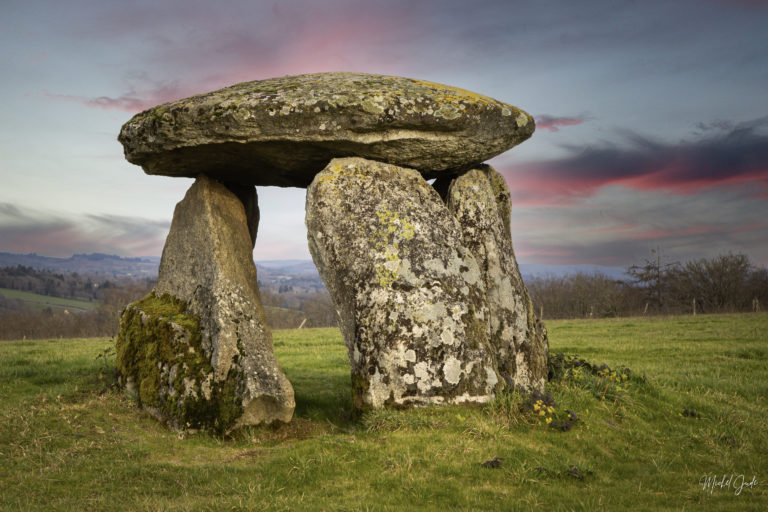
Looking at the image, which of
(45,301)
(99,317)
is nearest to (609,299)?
(99,317)

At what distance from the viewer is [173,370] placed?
8.61 metres

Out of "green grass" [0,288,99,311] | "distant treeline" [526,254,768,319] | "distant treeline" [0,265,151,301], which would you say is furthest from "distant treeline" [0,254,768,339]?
"distant treeline" [0,265,151,301]

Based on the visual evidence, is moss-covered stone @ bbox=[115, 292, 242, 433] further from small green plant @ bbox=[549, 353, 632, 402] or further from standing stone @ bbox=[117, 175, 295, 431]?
small green plant @ bbox=[549, 353, 632, 402]

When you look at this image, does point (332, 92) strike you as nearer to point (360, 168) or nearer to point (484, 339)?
point (360, 168)

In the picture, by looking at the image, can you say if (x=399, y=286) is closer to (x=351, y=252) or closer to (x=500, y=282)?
(x=351, y=252)

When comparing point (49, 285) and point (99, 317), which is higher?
point (49, 285)

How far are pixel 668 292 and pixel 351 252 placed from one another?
5482 cm

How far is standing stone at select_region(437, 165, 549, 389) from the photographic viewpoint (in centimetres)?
932

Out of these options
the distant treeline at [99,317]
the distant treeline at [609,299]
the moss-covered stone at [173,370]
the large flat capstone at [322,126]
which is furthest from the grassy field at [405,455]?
the distant treeline at [99,317]

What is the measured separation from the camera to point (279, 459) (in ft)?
20.8

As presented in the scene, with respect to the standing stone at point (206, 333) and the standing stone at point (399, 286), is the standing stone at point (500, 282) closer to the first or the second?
the standing stone at point (399, 286)

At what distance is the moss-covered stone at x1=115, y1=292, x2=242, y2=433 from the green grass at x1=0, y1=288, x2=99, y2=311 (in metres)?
96.4

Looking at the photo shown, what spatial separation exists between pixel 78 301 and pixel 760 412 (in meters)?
121

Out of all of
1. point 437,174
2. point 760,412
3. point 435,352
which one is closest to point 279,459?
point 435,352
